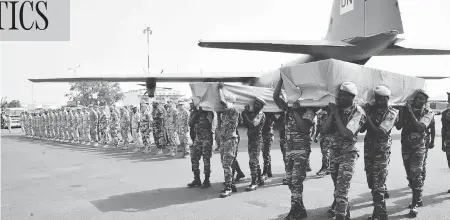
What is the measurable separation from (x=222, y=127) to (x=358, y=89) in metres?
2.56

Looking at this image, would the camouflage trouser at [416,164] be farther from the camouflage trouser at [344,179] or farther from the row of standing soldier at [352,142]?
the camouflage trouser at [344,179]

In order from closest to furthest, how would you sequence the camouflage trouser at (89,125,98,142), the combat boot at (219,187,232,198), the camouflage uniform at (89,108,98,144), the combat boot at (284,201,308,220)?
1. the combat boot at (284,201,308,220)
2. the combat boot at (219,187,232,198)
3. the camouflage uniform at (89,108,98,144)
4. the camouflage trouser at (89,125,98,142)

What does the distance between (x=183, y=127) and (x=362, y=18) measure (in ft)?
20.9

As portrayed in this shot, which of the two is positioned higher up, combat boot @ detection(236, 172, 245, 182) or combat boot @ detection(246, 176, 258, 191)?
combat boot @ detection(246, 176, 258, 191)

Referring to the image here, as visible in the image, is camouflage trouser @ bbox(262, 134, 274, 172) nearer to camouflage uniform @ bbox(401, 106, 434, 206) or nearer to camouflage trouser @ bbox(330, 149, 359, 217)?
camouflage uniform @ bbox(401, 106, 434, 206)

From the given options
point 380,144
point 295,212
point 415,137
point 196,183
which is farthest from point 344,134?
point 196,183

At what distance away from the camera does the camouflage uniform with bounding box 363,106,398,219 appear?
4.43 m

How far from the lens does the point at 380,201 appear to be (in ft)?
14.5

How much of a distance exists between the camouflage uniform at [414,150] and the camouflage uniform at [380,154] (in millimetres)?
825

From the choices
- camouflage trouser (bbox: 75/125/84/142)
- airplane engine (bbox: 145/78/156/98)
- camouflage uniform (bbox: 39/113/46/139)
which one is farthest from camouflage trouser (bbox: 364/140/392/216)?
camouflage uniform (bbox: 39/113/46/139)

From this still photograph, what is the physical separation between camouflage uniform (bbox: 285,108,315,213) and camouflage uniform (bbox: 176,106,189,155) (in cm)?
668

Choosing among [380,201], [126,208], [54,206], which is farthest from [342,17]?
[54,206]

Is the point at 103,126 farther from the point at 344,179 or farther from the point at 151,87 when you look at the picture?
the point at 344,179

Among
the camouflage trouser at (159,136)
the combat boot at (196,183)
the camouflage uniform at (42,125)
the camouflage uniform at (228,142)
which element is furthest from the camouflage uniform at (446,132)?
the camouflage uniform at (42,125)
